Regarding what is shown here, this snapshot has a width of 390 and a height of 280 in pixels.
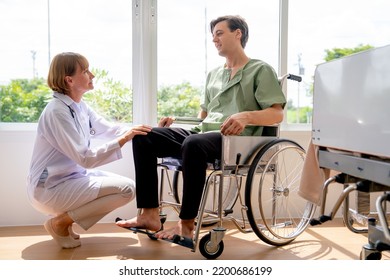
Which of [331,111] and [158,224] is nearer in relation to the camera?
[331,111]

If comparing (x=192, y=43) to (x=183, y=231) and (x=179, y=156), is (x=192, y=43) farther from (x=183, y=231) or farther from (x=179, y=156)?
(x=183, y=231)

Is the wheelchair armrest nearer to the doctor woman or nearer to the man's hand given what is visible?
the doctor woman

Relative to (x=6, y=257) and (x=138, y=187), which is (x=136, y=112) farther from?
(x=6, y=257)

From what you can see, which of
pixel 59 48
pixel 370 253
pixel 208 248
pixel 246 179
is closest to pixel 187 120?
pixel 246 179

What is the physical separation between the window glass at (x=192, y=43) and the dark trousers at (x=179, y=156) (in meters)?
0.74

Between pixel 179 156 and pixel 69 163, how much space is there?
0.53 m

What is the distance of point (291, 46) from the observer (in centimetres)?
321

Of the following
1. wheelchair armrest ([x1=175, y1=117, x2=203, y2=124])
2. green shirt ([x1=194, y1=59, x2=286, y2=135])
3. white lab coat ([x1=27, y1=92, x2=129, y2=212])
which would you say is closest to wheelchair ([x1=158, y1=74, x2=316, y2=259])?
green shirt ([x1=194, y1=59, x2=286, y2=135])

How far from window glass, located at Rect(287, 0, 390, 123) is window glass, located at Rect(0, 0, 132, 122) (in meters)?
1.09

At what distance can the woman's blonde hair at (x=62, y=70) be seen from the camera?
2.35 meters

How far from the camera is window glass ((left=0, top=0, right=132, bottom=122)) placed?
9.61ft

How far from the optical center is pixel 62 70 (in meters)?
2.34
